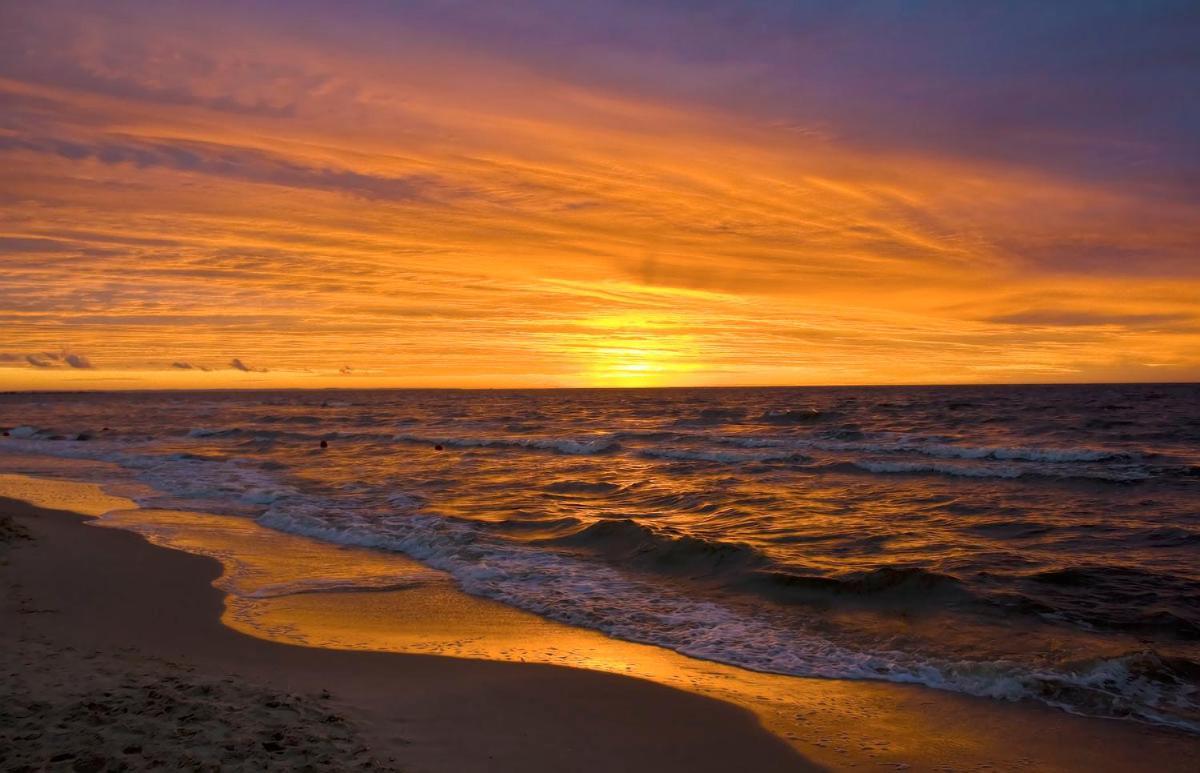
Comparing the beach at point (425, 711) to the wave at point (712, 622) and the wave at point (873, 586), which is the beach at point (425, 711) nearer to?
the wave at point (712, 622)

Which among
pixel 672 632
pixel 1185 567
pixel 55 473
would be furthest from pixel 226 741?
pixel 55 473

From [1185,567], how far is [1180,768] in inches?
325

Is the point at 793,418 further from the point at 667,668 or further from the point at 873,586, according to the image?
the point at 667,668

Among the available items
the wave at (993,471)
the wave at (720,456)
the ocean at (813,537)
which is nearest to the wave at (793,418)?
the ocean at (813,537)

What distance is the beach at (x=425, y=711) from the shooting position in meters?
5.43

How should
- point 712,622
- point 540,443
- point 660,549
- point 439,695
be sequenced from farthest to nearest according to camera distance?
1. point 540,443
2. point 660,549
3. point 712,622
4. point 439,695

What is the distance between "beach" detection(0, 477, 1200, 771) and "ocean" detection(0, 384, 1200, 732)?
0.88 m

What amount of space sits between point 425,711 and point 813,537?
10.5m

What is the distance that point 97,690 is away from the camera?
6.08m

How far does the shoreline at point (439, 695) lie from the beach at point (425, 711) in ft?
0.08

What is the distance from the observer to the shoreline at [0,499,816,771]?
6.13 metres

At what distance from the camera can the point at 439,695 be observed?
726 cm

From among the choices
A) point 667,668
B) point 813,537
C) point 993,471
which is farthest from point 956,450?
point 667,668

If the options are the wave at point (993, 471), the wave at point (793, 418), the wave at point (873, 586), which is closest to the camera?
the wave at point (873, 586)
